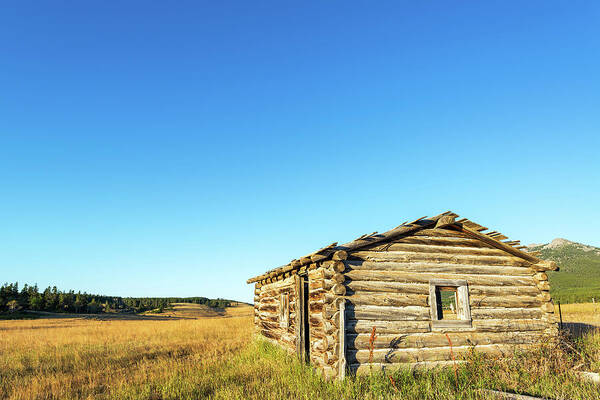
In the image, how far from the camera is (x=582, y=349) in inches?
418

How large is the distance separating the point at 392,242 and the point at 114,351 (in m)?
11.9

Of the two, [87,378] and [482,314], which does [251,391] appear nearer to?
[87,378]

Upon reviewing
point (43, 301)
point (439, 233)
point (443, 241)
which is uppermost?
point (439, 233)

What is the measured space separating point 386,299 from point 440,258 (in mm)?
2137

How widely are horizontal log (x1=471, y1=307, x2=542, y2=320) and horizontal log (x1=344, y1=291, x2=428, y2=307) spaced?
1.68 metres

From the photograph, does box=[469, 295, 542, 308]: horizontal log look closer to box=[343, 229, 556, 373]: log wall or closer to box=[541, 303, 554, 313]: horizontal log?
box=[343, 229, 556, 373]: log wall

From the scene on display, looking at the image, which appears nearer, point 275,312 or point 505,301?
point 505,301

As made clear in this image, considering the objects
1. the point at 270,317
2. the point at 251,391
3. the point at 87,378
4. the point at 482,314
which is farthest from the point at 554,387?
the point at 87,378

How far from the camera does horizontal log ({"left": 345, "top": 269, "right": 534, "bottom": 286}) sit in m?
9.28

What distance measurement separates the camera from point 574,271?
131250 mm

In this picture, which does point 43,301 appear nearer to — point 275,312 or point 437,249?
point 275,312

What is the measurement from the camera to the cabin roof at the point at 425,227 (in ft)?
29.6

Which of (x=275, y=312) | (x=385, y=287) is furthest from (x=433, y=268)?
(x=275, y=312)

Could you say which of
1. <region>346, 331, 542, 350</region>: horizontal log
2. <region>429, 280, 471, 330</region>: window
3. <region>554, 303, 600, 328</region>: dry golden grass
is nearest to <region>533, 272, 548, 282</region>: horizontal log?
<region>346, 331, 542, 350</region>: horizontal log
